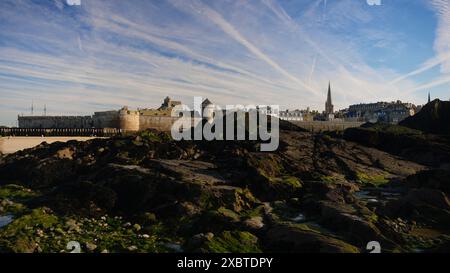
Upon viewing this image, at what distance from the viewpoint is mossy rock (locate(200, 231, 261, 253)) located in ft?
73.0

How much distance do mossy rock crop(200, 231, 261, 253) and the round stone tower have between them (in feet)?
235

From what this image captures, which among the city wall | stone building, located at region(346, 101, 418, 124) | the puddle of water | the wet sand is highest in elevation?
stone building, located at region(346, 101, 418, 124)

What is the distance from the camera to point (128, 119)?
92625mm

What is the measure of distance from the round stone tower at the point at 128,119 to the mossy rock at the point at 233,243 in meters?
71.6

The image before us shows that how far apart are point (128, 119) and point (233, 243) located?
73714 mm

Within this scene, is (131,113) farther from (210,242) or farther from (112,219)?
(210,242)

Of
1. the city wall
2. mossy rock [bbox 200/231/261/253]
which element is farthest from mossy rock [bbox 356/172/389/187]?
the city wall

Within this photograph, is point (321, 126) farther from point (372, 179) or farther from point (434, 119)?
point (372, 179)

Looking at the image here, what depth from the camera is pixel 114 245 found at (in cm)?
2303

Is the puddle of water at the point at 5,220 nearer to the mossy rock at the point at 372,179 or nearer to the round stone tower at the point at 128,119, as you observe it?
the mossy rock at the point at 372,179

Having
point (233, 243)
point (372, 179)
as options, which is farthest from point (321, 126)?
point (233, 243)

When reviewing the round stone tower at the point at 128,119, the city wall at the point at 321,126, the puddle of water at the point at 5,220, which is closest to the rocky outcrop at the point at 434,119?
the city wall at the point at 321,126

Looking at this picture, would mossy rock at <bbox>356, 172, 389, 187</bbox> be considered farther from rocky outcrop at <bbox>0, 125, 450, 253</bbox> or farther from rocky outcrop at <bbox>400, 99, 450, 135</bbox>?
rocky outcrop at <bbox>400, 99, 450, 135</bbox>
